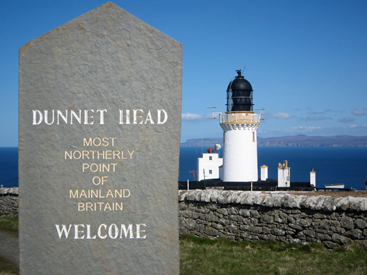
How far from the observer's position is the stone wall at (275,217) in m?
9.23

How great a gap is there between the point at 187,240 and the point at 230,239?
3.21 feet

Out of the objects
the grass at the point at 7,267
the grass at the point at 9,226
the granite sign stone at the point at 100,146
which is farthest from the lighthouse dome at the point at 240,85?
the granite sign stone at the point at 100,146

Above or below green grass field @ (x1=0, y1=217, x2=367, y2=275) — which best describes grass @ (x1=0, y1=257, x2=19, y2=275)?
below

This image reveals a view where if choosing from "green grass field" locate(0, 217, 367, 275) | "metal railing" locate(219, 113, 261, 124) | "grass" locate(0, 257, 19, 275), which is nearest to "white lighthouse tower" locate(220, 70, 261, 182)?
"metal railing" locate(219, 113, 261, 124)

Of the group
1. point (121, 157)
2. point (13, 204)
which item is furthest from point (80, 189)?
Answer: point (13, 204)

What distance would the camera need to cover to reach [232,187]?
3253cm

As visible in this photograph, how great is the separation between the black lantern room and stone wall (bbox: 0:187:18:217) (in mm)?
23320

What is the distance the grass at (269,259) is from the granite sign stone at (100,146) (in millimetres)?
2755

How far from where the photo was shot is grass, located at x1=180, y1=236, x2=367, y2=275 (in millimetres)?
7887

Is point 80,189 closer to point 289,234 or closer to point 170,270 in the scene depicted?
point 170,270

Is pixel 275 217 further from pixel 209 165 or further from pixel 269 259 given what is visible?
pixel 209 165

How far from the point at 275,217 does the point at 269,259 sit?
1718 millimetres

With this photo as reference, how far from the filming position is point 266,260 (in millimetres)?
8656

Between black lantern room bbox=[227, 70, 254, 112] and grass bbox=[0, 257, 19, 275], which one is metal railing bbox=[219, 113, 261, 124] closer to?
black lantern room bbox=[227, 70, 254, 112]
